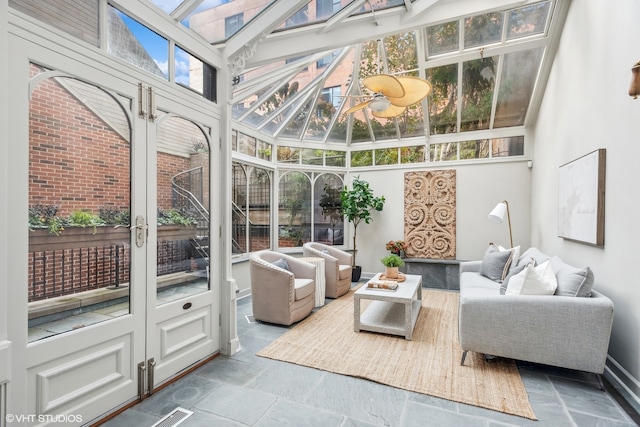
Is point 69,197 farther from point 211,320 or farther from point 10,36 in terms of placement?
point 211,320

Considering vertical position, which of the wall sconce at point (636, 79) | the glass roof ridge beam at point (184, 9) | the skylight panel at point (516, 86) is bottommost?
the wall sconce at point (636, 79)

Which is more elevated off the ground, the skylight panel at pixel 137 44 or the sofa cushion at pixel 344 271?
the skylight panel at pixel 137 44

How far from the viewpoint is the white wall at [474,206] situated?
556 cm

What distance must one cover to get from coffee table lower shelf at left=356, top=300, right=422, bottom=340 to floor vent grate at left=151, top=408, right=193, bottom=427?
6.42 feet

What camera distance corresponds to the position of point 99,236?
6.71 feet

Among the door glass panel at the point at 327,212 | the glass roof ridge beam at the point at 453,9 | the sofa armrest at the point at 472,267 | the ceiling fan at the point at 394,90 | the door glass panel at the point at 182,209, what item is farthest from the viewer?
the door glass panel at the point at 327,212

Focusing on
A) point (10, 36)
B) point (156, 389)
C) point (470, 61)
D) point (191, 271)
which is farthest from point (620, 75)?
point (156, 389)

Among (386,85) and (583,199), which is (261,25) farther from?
(583,199)

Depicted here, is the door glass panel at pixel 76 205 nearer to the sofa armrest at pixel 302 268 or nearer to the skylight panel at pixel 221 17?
the skylight panel at pixel 221 17

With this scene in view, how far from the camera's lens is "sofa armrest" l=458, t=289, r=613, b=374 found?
231 centimetres

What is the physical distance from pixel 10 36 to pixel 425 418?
3232mm

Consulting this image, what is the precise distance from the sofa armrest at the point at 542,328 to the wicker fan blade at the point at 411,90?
1.98 meters

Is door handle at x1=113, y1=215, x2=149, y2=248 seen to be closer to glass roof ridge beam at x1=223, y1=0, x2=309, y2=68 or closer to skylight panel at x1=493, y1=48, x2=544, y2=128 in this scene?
glass roof ridge beam at x1=223, y1=0, x2=309, y2=68

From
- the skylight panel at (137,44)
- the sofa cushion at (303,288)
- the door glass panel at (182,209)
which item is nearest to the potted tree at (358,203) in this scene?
the sofa cushion at (303,288)
